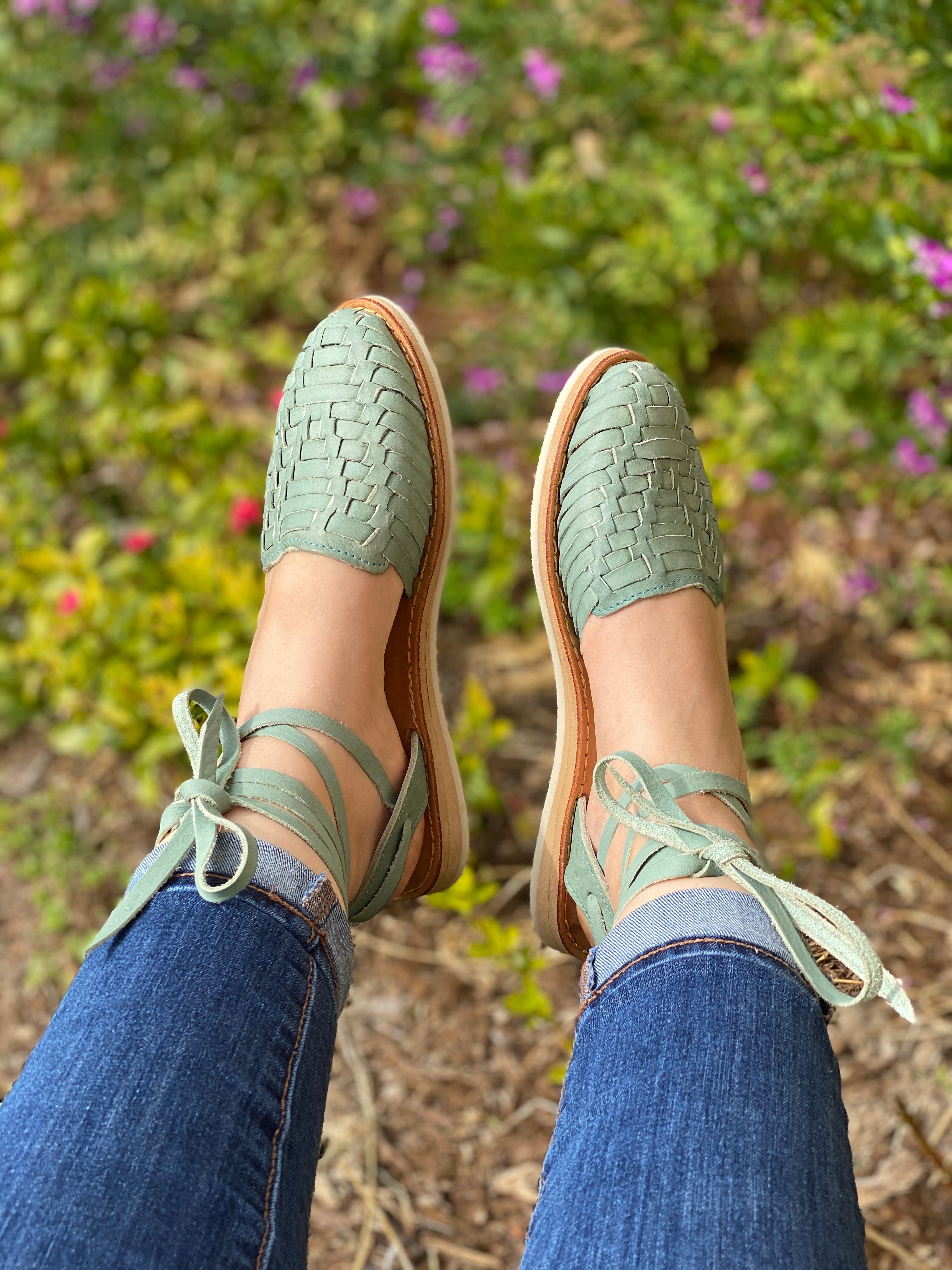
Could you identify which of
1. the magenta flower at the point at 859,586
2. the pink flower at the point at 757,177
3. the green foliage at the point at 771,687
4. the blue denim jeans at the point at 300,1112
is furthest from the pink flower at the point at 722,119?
the blue denim jeans at the point at 300,1112

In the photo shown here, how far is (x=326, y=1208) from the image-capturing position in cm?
129

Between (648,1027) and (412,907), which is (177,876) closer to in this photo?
(648,1027)

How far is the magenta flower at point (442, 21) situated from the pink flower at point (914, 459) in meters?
1.28

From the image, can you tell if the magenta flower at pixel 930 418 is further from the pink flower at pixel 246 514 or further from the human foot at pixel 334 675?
the pink flower at pixel 246 514

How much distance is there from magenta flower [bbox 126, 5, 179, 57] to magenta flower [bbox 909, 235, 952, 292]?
80.1 inches

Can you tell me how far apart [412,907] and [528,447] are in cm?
101

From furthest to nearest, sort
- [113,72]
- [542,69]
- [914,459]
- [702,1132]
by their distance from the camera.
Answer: [113,72]
[542,69]
[914,459]
[702,1132]

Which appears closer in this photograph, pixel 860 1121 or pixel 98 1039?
pixel 98 1039

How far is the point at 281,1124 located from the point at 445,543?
881mm

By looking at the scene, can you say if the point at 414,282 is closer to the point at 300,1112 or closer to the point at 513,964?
the point at 513,964

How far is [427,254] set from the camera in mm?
2314

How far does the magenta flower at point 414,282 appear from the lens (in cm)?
229

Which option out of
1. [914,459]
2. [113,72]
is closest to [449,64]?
[113,72]

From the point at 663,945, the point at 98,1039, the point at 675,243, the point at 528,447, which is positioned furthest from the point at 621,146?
the point at 98,1039
